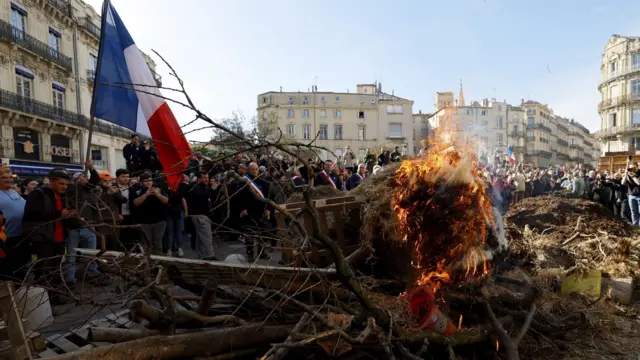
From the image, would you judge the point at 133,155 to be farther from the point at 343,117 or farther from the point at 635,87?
the point at 635,87

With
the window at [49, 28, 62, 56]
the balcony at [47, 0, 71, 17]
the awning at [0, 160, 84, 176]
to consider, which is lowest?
the awning at [0, 160, 84, 176]

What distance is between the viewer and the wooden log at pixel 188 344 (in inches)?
109

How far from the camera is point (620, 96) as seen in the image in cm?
5700

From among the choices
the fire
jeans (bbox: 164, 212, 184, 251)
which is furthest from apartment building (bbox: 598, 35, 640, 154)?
jeans (bbox: 164, 212, 184, 251)

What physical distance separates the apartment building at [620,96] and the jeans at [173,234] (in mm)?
65280

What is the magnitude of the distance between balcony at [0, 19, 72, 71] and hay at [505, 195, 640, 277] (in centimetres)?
2744

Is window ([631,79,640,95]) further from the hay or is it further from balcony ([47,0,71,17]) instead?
balcony ([47,0,71,17])

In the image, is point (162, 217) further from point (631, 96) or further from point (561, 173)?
point (631, 96)

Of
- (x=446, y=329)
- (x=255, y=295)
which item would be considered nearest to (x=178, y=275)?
(x=255, y=295)

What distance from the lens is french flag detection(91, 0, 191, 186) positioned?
23.8ft

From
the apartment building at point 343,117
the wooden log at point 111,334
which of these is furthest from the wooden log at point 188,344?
the apartment building at point 343,117

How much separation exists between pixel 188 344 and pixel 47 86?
29.4 meters

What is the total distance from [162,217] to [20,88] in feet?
75.1

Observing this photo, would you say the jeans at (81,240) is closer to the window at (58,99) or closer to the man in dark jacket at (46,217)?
the man in dark jacket at (46,217)
